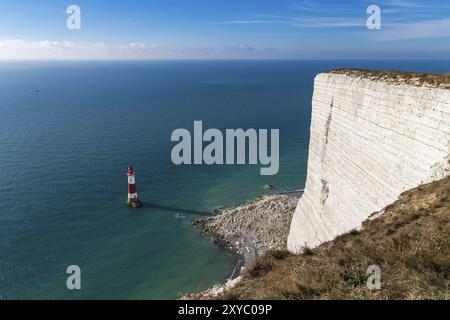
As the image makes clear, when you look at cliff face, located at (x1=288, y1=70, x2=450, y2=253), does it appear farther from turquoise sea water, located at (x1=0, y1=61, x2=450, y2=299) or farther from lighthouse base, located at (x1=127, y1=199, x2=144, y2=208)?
lighthouse base, located at (x1=127, y1=199, x2=144, y2=208)

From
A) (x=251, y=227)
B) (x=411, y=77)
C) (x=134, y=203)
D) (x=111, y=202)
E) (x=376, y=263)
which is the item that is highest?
(x=411, y=77)

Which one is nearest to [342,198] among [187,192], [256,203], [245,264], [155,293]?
[245,264]

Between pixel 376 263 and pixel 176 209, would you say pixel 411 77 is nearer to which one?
pixel 376 263

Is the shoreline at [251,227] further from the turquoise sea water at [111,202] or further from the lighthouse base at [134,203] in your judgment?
the lighthouse base at [134,203]

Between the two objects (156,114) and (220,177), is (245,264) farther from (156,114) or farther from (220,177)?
(156,114)

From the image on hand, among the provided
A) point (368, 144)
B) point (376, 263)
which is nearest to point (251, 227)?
point (368, 144)

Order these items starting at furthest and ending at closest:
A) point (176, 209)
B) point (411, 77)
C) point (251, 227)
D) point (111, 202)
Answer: point (111, 202), point (176, 209), point (251, 227), point (411, 77)
